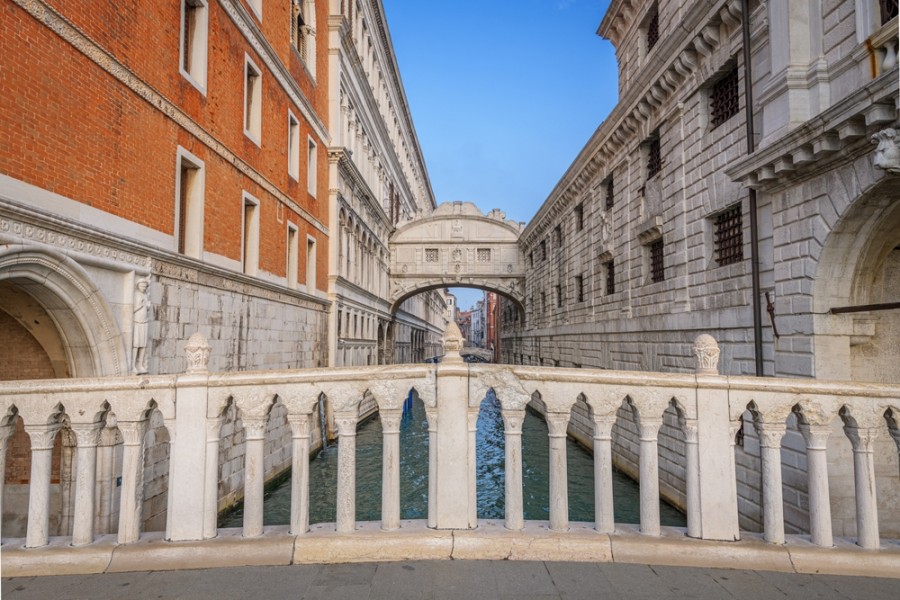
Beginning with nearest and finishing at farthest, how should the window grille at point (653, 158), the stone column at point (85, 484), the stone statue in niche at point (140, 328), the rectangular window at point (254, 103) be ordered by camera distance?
the stone column at point (85, 484) → the stone statue in niche at point (140, 328) → the rectangular window at point (254, 103) → the window grille at point (653, 158)

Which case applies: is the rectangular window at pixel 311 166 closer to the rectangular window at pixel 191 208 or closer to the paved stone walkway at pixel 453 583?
the rectangular window at pixel 191 208

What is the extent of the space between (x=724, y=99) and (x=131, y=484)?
11.5m

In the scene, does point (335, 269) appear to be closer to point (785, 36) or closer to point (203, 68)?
point (203, 68)

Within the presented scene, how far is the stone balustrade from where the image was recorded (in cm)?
403

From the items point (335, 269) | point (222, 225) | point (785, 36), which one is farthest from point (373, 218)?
point (785, 36)

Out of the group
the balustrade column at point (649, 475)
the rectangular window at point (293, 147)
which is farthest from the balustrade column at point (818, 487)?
the rectangular window at point (293, 147)

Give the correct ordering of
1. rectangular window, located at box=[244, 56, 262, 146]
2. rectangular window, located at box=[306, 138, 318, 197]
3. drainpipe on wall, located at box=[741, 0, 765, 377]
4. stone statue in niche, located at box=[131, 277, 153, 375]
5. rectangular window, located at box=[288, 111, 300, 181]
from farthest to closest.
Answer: rectangular window, located at box=[306, 138, 318, 197] < rectangular window, located at box=[288, 111, 300, 181] < rectangular window, located at box=[244, 56, 262, 146] < drainpipe on wall, located at box=[741, 0, 765, 377] < stone statue in niche, located at box=[131, 277, 153, 375]

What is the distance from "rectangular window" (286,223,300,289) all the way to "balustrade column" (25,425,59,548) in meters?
12.1

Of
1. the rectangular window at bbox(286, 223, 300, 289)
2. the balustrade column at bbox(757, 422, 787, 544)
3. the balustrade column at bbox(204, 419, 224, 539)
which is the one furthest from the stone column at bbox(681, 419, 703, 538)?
the rectangular window at bbox(286, 223, 300, 289)

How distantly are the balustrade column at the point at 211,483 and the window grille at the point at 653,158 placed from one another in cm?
1246

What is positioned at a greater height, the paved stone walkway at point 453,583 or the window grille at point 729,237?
the window grille at point 729,237

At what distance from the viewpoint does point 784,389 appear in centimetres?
405

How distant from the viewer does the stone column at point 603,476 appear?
4.07 metres

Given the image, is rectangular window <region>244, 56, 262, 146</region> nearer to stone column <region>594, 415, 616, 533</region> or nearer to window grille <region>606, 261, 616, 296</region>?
window grille <region>606, 261, 616, 296</region>
